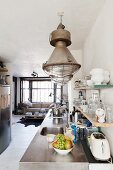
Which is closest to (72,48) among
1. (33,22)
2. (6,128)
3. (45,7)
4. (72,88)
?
(72,88)

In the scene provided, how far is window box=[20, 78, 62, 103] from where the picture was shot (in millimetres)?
11055

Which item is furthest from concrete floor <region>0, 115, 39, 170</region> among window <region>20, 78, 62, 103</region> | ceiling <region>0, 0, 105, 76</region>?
window <region>20, 78, 62, 103</region>

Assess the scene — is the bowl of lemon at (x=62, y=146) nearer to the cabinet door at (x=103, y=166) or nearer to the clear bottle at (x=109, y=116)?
the cabinet door at (x=103, y=166)

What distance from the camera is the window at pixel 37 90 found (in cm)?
1105

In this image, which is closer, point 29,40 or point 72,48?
point 29,40

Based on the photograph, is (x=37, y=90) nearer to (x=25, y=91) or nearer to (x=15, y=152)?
(x=25, y=91)

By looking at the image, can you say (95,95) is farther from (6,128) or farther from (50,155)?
(6,128)

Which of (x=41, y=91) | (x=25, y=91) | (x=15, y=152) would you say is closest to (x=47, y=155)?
(x=15, y=152)

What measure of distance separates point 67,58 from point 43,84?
32.5 ft

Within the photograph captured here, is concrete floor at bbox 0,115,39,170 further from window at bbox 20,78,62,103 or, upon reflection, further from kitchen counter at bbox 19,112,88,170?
window at bbox 20,78,62,103

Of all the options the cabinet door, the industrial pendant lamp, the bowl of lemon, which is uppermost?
the industrial pendant lamp

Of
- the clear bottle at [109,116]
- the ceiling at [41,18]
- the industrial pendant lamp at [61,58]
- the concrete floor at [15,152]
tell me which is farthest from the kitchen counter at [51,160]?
the concrete floor at [15,152]

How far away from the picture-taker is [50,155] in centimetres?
171

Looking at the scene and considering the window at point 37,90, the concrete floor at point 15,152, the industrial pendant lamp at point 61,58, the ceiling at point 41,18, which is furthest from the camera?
the window at point 37,90
